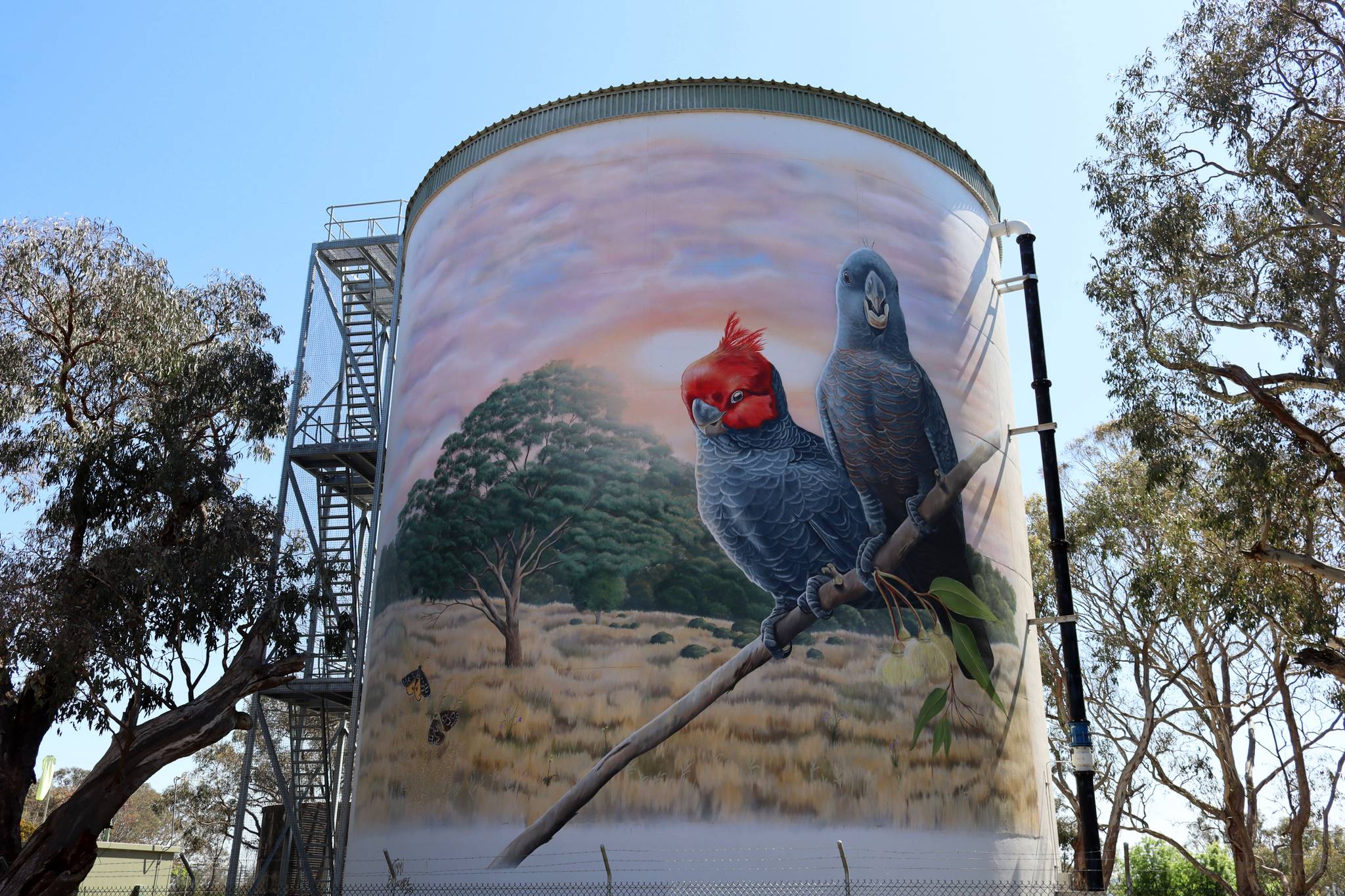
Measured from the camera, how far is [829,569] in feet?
45.7

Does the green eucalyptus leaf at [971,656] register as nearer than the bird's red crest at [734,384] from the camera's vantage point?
No

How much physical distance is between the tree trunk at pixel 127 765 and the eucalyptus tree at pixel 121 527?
0.03 m

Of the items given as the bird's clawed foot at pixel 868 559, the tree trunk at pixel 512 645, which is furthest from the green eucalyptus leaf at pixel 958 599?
the tree trunk at pixel 512 645

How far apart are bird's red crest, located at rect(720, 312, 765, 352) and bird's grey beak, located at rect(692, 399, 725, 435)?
0.80 meters

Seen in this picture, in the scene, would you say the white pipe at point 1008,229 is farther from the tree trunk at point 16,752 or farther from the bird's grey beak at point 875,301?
the tree trunk at point 16,752

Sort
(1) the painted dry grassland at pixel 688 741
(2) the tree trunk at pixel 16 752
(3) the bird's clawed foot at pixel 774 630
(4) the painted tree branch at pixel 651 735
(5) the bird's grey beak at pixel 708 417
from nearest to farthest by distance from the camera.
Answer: (1) the painted dry grassland at pixel 688 741, (4) the painted tree branch at pixel 651 735, (3) the bird's clawed foot at pixel 774 630, (5) the bird's grey beak at pixel 708 417, (2) the tree trunk at pixel 16 752

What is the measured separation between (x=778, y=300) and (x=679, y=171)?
246 cm

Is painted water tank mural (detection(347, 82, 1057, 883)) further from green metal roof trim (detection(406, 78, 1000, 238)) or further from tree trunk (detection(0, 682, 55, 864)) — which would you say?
tree trunk (detection(0, 682, 55, 864))

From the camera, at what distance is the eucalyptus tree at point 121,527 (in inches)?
685

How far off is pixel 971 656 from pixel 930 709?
1.11 meters

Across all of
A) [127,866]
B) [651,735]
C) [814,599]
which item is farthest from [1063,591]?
[127,866]

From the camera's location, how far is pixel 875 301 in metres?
15.4

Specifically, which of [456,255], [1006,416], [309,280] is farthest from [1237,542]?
[309,280]

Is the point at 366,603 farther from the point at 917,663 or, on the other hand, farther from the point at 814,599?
the point at 917,663
